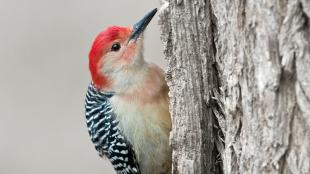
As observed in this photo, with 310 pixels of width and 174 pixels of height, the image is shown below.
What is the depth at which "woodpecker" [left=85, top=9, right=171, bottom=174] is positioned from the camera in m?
5.36

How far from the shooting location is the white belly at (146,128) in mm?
5320

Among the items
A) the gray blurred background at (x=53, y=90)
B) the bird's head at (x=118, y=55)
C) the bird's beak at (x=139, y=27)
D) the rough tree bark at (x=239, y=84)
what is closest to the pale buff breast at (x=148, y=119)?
the bird's head at (x=118, y=55)

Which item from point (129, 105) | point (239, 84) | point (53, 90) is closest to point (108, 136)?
point (129, 105)

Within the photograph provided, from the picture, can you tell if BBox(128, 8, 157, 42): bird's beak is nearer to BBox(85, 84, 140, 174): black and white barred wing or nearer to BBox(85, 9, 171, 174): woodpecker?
BBox(85, 9, 171, 174): woodpecker

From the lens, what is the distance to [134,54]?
18.3 ft

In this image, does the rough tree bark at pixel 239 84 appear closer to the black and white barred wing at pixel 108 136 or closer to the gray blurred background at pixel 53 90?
the black and white barred wing at pixel 108 136

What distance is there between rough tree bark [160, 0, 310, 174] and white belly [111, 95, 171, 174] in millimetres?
480

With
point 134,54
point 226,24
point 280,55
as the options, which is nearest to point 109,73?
point 134,54

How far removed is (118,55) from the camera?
220 inches

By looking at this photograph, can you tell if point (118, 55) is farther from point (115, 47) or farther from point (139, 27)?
point (139, 27)

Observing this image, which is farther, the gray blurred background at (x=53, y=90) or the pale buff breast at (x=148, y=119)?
the gray blurred background at (x=53, y=90)

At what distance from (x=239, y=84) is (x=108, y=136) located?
5.66 feet

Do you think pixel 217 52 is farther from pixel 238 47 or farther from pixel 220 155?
pixel 220 155

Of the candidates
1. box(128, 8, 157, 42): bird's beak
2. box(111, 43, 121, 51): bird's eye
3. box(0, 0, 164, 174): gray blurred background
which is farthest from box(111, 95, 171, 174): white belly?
box(0, 0, 164, 174): gray blurred background
